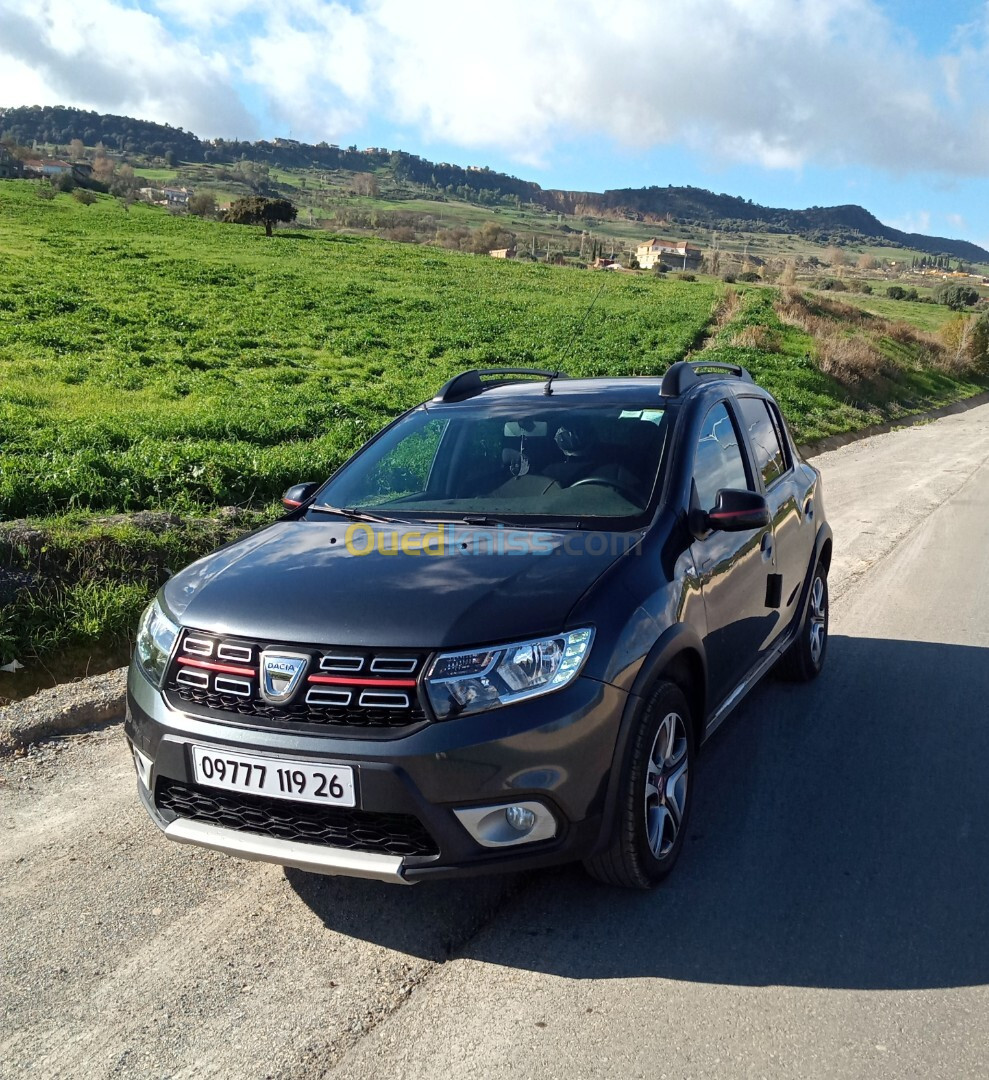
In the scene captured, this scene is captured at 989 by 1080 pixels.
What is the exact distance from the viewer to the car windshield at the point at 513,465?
13.0 ft

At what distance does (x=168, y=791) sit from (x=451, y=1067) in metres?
1.22

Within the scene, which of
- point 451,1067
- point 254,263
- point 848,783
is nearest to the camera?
point 451,1067

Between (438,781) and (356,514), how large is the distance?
1618 millimetres

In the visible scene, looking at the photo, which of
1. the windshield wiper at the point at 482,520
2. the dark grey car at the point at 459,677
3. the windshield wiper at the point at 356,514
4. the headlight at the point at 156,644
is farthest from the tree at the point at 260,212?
the headlight at the point at 156,644

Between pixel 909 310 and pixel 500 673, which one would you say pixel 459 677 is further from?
pixel 909 310

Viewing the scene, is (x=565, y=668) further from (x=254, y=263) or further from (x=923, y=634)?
(x=254, y=263)

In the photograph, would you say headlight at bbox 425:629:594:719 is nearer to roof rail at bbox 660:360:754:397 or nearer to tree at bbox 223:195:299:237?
roof rail at bbox 660:360:754:397

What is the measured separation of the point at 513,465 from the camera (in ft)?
14.1

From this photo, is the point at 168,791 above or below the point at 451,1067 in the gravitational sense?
above

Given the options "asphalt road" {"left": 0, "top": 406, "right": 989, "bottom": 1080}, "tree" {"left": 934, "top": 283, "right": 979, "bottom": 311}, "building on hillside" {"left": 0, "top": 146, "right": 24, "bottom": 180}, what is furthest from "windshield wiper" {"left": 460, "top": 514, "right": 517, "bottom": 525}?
"tree" {"left": 934, "top": 283, "right": 979, "bottom": 311}

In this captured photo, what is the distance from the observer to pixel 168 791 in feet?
10.3

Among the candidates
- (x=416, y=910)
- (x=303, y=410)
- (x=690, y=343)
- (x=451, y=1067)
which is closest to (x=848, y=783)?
(x=416, y=910)

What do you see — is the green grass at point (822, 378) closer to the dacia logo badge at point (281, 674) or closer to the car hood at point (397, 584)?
the car hood at point (397, 584)

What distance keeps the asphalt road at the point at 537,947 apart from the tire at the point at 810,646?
87 centimetres
